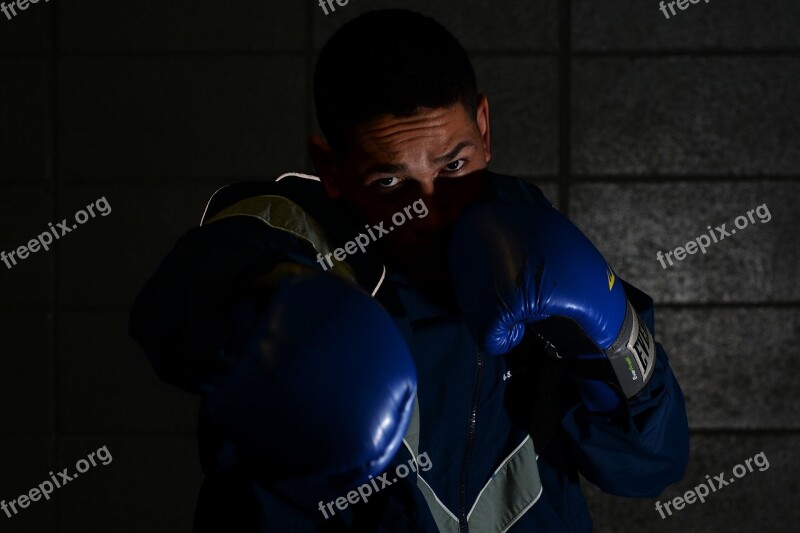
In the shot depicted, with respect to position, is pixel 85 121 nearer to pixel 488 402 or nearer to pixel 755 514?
pixel 488 402

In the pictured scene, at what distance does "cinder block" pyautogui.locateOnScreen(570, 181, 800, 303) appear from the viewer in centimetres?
216

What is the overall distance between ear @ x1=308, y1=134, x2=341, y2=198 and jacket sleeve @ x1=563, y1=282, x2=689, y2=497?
1.39ft

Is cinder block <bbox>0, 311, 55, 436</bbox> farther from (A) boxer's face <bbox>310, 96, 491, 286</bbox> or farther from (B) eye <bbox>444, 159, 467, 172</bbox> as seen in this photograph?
(B) eye <bbox>444, 159, 467, 172</bbox>

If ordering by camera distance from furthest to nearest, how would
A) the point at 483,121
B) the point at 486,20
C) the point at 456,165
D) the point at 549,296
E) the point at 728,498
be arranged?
the point at 728,498 → the point at 486,20 → the point at 483,121 → the point at 456,165 → the point at 549,296

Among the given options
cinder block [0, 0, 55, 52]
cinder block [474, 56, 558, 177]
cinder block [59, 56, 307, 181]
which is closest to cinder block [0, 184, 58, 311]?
cinder block [59, 56, 307, 181]

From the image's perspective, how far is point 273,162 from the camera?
2.13 metres

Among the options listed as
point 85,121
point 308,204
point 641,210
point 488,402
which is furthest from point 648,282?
point 85,121

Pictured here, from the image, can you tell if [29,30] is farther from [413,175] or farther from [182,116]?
[413,175]

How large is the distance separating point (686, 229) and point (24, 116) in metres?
1.84

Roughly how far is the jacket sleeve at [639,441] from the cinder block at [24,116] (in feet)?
5.69

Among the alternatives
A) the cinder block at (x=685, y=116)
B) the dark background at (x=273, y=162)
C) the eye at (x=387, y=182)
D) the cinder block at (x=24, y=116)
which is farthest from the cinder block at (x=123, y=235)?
the eye at (x=387, y=182)

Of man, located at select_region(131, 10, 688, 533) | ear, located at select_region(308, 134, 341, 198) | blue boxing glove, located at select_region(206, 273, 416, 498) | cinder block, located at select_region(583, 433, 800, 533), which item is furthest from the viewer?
cinder block, located at select_region(583, 433, 800, 533)

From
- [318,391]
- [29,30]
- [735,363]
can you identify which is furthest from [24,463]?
[735,363]

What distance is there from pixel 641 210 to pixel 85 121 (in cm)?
154
